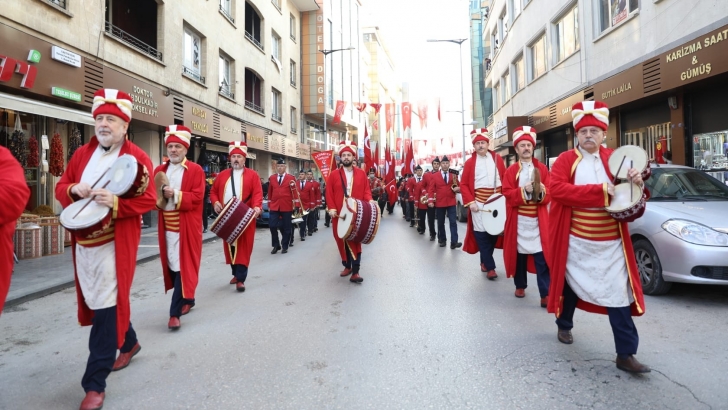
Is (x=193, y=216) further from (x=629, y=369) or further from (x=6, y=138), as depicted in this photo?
(x=6, y=138)

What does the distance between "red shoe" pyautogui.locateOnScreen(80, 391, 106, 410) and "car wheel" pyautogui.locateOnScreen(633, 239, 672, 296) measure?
5.35m

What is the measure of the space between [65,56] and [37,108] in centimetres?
278

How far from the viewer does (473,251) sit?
22.8 feet

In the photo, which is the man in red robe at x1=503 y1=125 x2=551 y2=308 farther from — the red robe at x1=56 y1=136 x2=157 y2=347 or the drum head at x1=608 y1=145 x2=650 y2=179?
the red robe at x1=56 y1=136 x2=157 y2=347

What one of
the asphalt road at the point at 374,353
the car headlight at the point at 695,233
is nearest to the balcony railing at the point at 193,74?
the asphalt road at the point at 374,353

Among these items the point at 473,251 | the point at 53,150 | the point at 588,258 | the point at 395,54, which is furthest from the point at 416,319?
the point at 395,54

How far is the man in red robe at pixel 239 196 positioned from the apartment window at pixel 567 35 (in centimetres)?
1443

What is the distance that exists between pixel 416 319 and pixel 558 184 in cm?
205

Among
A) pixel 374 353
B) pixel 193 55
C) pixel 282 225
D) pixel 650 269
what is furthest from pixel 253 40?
pixel 374 353

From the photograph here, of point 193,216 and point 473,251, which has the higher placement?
point 193,216

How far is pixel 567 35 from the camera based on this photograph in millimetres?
17281

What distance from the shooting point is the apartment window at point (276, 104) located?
26486 mm

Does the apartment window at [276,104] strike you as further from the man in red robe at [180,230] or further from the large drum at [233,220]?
the man in red robe at [180,230]

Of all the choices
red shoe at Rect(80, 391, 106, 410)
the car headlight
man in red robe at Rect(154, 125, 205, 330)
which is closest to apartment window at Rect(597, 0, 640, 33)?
the car headlight
